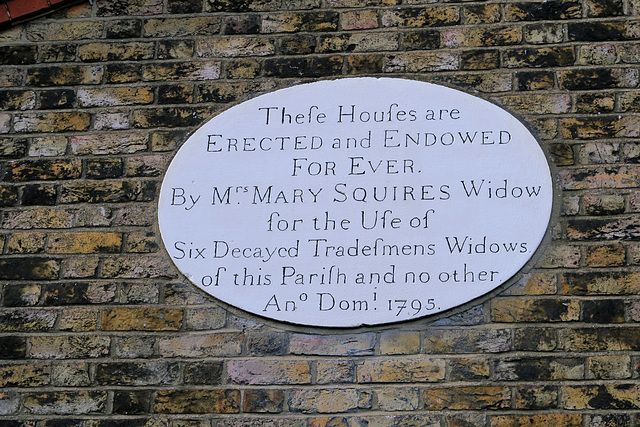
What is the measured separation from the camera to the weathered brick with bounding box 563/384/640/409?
123 inches

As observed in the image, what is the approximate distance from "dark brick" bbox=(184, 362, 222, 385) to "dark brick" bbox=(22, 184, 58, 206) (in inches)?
33.2

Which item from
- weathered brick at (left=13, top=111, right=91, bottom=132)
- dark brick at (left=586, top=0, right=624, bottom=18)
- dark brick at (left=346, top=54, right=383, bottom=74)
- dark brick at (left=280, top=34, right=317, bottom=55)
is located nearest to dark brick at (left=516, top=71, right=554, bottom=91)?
dark brick at (left=586, top=0, right=624, bottom=18)

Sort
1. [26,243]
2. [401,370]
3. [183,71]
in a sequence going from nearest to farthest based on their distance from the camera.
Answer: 1. [401,370]
2. [26,243]
3. [183,71]

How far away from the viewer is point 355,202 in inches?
137

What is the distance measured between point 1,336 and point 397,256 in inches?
55.2

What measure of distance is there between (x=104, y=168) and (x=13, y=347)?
2.38 feet

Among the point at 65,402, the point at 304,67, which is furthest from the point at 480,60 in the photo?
the point at 65,402

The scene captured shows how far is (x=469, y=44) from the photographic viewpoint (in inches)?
147

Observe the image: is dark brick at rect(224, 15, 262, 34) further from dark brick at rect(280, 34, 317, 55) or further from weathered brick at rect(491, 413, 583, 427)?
weathered brick at rect(491, 413, 583, 427)

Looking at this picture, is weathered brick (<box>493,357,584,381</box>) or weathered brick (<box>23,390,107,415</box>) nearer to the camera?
weathered brick (<box>493,357,584,381</box>)

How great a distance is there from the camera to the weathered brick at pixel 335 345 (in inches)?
129

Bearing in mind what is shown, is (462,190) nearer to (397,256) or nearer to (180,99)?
(397,256)

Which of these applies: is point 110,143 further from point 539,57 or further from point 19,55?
point 539,57

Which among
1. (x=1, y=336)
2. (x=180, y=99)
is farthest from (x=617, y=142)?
(x=1, y=336)
